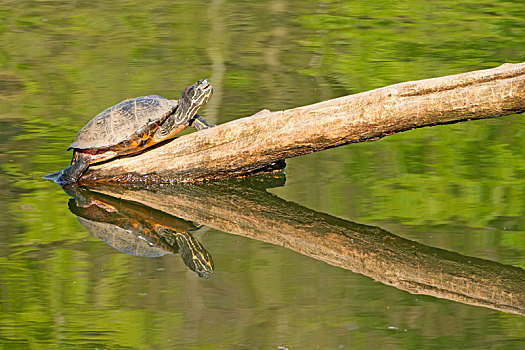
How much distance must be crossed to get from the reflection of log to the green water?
105mm

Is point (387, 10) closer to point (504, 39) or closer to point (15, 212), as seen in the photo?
point (504, 39)

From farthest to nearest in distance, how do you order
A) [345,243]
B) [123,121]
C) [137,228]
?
[123,121] < [137,228] < [345,243]

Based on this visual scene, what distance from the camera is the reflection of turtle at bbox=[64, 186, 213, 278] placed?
5453mm

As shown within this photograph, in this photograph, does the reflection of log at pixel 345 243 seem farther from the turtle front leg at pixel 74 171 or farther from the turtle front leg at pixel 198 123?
the turtle front leg at pixel 198 123

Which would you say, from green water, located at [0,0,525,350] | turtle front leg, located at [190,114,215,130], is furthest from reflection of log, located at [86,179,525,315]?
turtle front leg, located at [190,114,215,130]

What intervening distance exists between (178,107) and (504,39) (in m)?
7.28

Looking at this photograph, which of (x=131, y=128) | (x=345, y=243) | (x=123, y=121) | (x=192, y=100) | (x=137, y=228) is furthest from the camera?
(x=192, y=100)

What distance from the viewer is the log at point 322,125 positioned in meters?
5.50

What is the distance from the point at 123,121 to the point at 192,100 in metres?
0.61

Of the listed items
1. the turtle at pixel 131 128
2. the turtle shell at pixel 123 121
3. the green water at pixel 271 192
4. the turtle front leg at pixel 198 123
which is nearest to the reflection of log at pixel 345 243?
the green water at pixel 271 192

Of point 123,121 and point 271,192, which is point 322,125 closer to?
point 271,192

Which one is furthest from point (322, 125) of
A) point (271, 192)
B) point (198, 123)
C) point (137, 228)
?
point (137, 228)

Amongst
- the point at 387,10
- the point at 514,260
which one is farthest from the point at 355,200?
the point at 387,10

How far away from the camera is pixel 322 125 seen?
602cm
